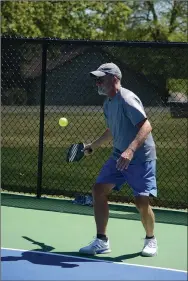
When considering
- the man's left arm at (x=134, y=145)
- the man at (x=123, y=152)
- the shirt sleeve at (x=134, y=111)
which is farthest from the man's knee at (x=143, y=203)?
the shirt sleeve at (x=134, y=111)

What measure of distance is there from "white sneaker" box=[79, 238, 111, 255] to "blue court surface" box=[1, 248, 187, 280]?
125mm

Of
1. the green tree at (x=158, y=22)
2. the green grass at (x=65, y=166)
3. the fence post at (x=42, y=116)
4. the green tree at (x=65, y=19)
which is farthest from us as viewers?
the green tree at (x=158, y=22)

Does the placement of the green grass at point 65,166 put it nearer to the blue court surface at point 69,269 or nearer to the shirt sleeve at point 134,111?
the blue court surface at point 69,269

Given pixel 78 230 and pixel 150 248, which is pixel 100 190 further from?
pixel 78 230

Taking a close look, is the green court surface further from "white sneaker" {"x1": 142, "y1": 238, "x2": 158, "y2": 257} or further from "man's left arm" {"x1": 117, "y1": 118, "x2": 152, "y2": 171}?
"man's left arm" {"x1": 117, "y1": 118, "x2": 152, "y2": 171}

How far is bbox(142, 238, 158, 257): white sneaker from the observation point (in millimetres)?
5121

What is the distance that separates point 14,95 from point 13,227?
344 cm

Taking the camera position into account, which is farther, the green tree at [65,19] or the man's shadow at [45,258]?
the green tree at [65,19]

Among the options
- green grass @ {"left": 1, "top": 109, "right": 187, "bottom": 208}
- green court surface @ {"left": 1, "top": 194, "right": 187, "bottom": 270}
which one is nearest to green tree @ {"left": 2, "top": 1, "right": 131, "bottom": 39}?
green grass @ {"left": 1, "top": 109, "right": 187, "bottom": 208}

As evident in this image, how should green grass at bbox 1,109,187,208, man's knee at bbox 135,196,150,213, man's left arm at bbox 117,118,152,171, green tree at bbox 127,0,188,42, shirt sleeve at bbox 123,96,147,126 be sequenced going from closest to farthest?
1. man's left arm at bbox 117,118,152,171
2. shirt sleeve at bbox 123,96,147,126
3. man's knee at bbox 135,196,150,213
4. green grass at bbox 1,109,187,208
5. green tree at bbox 127,0,188,42

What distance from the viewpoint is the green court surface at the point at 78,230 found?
5.22 meters

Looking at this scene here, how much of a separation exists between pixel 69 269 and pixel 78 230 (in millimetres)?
1189

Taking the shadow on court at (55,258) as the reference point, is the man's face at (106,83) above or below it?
above

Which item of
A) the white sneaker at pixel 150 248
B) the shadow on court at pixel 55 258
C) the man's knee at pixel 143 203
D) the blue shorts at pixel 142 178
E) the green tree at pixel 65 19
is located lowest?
the shadow on court at pixel 55 258
